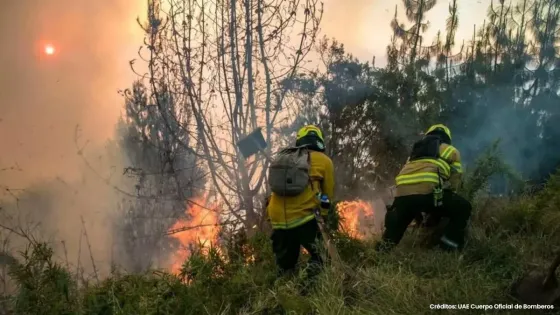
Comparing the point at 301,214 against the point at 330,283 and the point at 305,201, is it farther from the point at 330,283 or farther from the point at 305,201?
the point at 330,283

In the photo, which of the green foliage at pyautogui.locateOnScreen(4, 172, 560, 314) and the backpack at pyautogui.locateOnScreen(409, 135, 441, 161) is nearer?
the green foliage at pyautogui.locateOnScreen(4, 172, 560, 314)

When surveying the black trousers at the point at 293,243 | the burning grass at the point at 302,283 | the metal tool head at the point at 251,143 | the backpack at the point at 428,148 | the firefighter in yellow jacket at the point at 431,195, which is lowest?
the burning grass at the point at 302,283

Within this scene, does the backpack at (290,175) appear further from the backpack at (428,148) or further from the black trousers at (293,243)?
the backpack at (428,148)

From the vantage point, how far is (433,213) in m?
5.59

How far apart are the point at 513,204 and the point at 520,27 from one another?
190 inches

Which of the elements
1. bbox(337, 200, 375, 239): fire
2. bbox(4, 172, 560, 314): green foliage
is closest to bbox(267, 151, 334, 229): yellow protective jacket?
bbox(4, 172, 560, 314): green foliage

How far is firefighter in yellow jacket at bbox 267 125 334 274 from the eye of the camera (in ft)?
16.6

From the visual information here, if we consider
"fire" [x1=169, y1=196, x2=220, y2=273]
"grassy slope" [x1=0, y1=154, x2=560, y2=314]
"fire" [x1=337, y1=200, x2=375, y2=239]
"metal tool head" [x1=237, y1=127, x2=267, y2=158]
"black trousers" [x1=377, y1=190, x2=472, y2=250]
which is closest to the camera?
"grassy slope" [x1=0, y1=154, x2=560, y2=314]

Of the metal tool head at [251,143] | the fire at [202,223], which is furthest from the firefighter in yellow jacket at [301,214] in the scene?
the fire at [202,223]

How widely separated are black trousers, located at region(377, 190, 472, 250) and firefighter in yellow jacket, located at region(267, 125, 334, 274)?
80cm

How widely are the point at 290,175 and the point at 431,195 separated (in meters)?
1.53

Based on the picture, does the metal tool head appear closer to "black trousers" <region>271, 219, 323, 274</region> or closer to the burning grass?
the burning grass

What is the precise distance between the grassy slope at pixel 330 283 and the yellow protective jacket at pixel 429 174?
0.64 meters

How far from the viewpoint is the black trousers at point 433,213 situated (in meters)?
5.34
